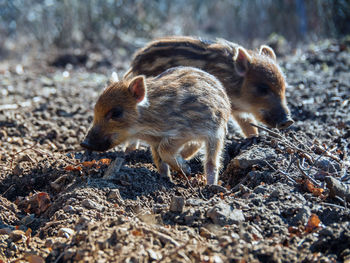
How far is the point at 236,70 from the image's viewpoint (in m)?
5.92

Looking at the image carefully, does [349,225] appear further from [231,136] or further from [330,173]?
[231,136]

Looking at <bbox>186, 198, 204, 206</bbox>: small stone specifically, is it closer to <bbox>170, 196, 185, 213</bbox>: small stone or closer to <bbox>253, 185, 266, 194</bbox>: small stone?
<bbox>170, 196, 185, 213</bbox>: small stone

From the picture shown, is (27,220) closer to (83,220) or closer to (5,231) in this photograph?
(5,231)

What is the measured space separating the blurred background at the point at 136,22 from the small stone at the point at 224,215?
8060 millimetres

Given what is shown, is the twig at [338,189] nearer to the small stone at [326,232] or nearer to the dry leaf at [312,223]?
the dry leaf at [312,223]

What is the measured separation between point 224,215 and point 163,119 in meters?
1.55

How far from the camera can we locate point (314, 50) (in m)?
9.60

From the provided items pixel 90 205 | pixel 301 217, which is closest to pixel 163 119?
pixel 90 205

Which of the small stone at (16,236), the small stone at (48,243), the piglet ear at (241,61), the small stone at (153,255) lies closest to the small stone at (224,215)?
the small stone at (153,255)

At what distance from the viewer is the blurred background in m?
11.2

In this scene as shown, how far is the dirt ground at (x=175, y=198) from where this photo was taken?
117 inches

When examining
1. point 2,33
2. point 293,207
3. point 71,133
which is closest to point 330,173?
point 293,207

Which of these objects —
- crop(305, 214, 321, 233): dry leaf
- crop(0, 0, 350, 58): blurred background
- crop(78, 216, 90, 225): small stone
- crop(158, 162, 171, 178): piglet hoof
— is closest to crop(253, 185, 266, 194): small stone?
crop(305, 214, 321, 233): dry leaf

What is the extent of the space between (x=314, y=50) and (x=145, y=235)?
7.59 metres
